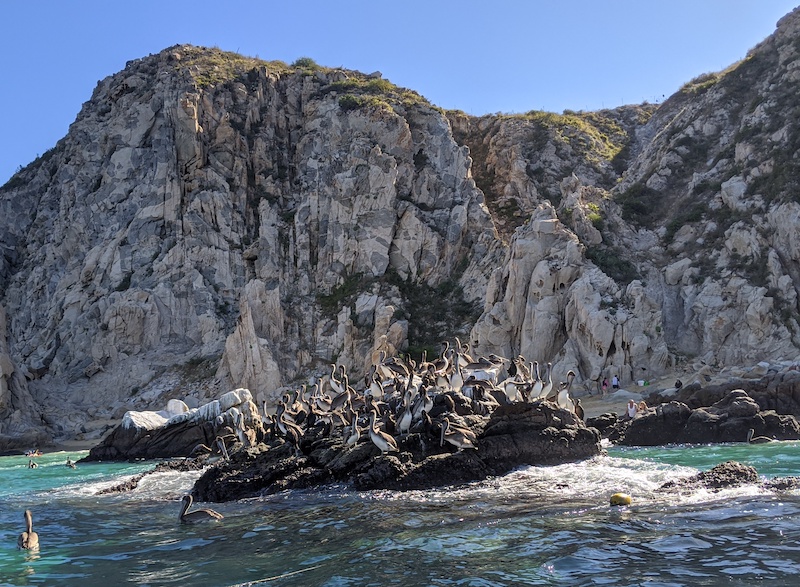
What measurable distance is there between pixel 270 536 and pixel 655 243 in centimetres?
3597

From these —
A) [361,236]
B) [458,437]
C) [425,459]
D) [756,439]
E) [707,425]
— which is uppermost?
[361,236]

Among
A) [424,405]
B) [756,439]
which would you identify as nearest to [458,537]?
[424,405]

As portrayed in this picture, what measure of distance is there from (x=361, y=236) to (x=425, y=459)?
3666 centimetres

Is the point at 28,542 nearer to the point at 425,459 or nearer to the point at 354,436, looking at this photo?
the point at 354,436

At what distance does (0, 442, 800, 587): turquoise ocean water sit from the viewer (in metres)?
8.60

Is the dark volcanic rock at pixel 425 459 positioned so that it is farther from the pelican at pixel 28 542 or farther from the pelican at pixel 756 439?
the pelican at pixel 756 439

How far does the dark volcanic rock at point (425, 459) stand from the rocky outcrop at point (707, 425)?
19.4ft

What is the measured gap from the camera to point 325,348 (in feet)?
156

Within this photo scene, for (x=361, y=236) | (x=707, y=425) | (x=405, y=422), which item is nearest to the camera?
(x=405, y=422)

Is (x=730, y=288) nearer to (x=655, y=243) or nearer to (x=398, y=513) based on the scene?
(x=655, y=243)

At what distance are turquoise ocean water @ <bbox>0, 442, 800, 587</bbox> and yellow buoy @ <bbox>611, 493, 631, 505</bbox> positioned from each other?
204mm

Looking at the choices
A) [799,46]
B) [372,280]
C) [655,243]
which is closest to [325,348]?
[372,280]

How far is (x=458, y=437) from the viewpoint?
16.1 meters

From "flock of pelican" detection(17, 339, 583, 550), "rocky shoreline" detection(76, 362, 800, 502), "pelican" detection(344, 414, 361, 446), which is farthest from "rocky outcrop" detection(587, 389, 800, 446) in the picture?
"pelican" detection(344, 414, 361, 446)
